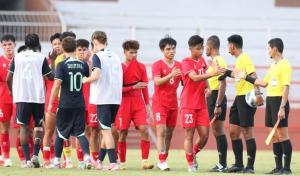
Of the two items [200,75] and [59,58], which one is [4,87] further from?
[200,75]

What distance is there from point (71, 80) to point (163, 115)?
1955mm

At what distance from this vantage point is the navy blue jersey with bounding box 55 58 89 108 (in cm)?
1673

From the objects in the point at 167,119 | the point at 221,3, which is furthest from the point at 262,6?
the point at 167,119

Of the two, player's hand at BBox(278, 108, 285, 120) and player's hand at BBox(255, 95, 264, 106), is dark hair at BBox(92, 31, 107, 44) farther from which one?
player's hand at BBox(278, 108, 285, 120)

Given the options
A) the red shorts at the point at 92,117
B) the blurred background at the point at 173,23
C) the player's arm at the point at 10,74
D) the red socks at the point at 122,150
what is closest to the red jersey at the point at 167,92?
the red socks at the point at 122,150

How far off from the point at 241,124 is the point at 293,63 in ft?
45.0

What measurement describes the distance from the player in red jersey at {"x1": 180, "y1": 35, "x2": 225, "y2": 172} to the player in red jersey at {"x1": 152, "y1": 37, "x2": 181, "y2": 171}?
0.43 metres

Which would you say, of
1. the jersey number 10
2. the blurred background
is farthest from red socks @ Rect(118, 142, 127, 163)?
the blurred background

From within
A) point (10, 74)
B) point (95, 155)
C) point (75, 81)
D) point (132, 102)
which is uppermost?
point (10, 74)

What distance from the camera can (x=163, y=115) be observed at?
17.9 meters

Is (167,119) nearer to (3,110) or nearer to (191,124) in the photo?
(191,124)

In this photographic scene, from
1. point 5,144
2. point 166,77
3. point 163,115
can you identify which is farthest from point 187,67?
point 5,144

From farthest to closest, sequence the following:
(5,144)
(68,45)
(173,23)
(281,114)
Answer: (173,23) < (5,144) < (68,45) < (281,114)

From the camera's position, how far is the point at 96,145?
18156 mm
